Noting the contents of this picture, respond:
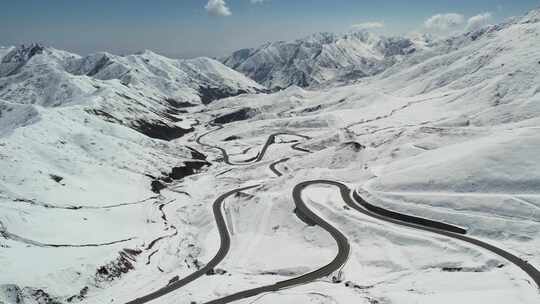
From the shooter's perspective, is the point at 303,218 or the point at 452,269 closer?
the point at 452,269

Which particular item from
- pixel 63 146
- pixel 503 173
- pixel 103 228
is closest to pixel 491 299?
pixel 503 173

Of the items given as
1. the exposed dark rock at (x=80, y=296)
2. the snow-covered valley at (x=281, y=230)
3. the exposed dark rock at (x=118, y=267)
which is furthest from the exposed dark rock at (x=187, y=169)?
the exposed dark rock at (x=80, y=296)

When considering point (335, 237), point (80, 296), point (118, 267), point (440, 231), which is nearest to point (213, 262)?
point (118, 267)

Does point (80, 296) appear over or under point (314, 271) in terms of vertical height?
under

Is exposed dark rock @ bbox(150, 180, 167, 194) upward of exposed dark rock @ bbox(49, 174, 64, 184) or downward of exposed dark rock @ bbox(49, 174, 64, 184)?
downward

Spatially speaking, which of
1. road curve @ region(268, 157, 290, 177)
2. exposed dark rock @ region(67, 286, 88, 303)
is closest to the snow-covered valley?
exposed dark rock @ region(67, 286, 88, 303)

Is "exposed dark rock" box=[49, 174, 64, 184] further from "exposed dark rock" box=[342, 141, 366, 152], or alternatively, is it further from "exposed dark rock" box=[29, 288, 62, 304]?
"exposed dark rock" box=[342, 141, 366, 152]

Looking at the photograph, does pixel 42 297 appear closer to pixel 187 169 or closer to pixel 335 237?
pixel 335 237

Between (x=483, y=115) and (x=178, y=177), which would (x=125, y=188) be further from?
(x=483, y=115)

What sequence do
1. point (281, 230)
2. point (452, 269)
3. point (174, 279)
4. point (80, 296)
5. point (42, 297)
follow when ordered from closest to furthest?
1. point (452, 269)
2. point (42, 297)
3. point (80, 296)
4. point (174, 279)
5. point (281, 230)
